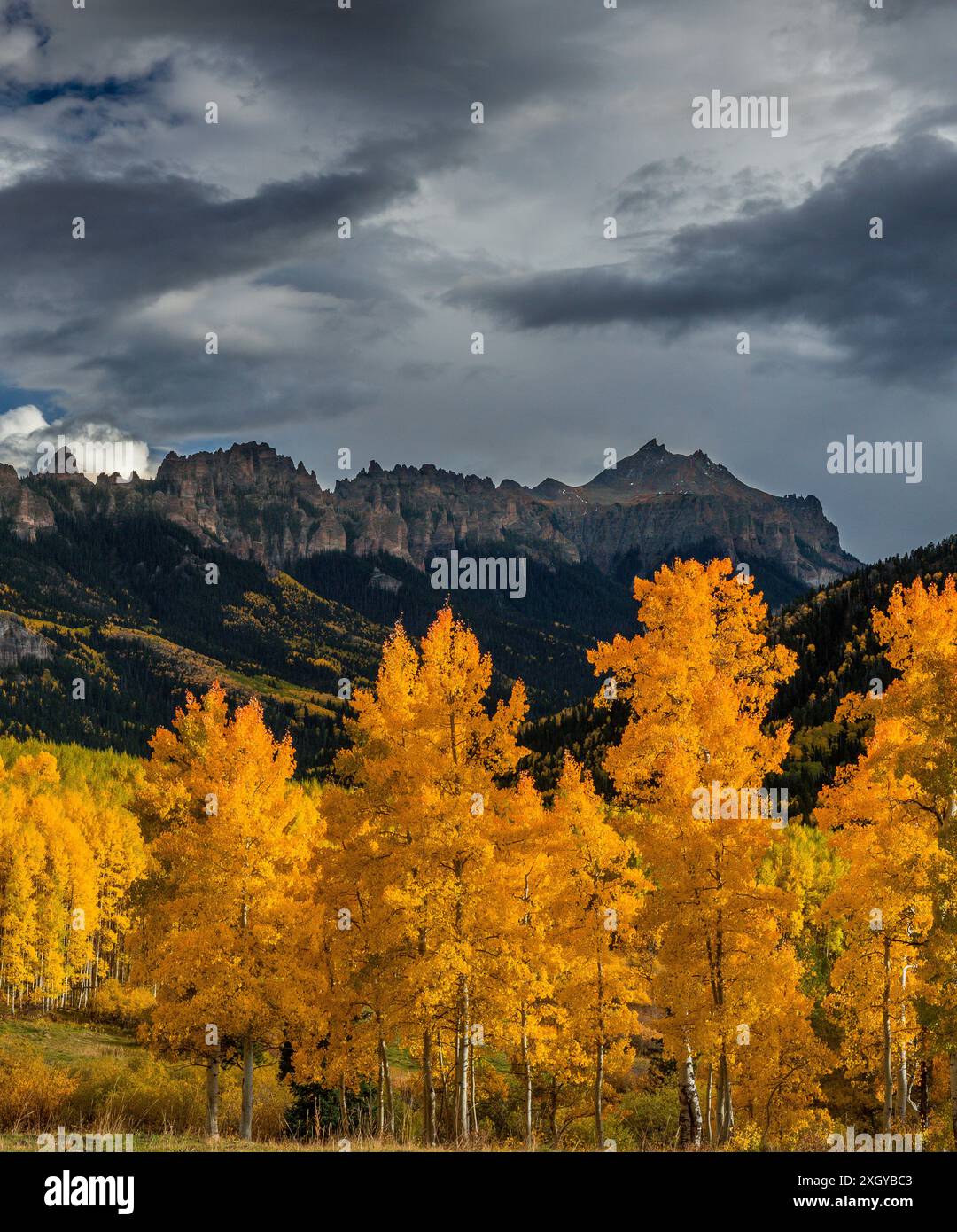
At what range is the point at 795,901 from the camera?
86.3ft

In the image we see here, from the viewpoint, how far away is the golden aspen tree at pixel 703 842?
87.0 ft

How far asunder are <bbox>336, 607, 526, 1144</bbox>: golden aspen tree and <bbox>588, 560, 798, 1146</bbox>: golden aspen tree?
373 cm

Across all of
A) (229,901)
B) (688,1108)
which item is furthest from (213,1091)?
(688,1108)

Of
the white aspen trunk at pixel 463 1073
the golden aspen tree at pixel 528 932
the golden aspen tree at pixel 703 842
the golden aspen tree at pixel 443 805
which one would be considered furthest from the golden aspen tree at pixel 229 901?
the golden aspen tree at pixel 703 842

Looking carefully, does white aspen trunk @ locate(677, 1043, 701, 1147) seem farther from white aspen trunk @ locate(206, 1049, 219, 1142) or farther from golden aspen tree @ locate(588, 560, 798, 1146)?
white aspen trunk @ locate(206, 1049, 219, 1142)

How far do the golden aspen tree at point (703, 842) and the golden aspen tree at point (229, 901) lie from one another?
12.1 m

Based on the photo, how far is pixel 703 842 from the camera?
26.5 meters

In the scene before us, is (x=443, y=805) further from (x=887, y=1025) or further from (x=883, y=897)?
(x=887, y=1025)

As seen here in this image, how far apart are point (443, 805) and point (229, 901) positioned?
9.60 meters

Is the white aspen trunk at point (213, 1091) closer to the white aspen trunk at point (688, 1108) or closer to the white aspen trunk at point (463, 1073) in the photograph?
the white aspen trunk at point (463, 1073)

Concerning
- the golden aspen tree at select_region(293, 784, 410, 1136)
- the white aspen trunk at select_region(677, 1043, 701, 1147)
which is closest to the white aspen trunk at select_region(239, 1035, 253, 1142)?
the golden aspen tree at select_region(293, 784, 410, 1136)

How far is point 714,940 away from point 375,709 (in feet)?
36.2
